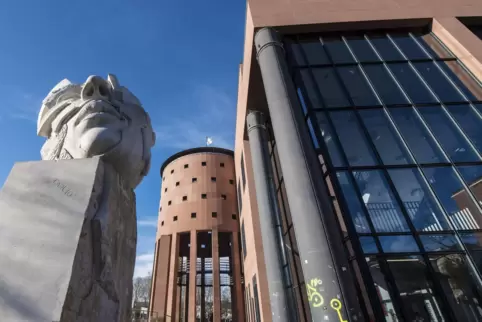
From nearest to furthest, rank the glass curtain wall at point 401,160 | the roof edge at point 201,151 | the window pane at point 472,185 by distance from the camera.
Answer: the glass curtain wall at point 401,160 < the window pane at point 472,185 < the roof edge at point 201,151

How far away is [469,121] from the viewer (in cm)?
833

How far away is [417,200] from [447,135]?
264cm

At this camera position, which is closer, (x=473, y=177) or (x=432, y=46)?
(x=473, y=177)

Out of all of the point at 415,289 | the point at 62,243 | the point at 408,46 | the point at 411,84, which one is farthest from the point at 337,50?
the point at 62,243

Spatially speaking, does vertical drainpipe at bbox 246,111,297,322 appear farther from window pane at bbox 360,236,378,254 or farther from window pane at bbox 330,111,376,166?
window pane at bbox 360,236,378,254

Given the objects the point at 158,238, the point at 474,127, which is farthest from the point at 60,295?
the point at 158,238

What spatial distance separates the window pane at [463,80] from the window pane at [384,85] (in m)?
2.00

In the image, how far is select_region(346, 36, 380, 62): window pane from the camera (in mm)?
10051

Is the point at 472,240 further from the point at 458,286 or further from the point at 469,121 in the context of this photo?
the point at 469,121

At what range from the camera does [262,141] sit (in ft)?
43.9

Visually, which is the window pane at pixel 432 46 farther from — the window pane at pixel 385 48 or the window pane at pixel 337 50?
the window pane at pixel 337 50

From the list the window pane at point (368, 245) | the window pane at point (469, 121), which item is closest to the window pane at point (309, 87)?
the window pane at point (469, 121)

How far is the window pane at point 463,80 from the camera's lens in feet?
29.3

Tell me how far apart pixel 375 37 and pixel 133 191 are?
35.6 feet
